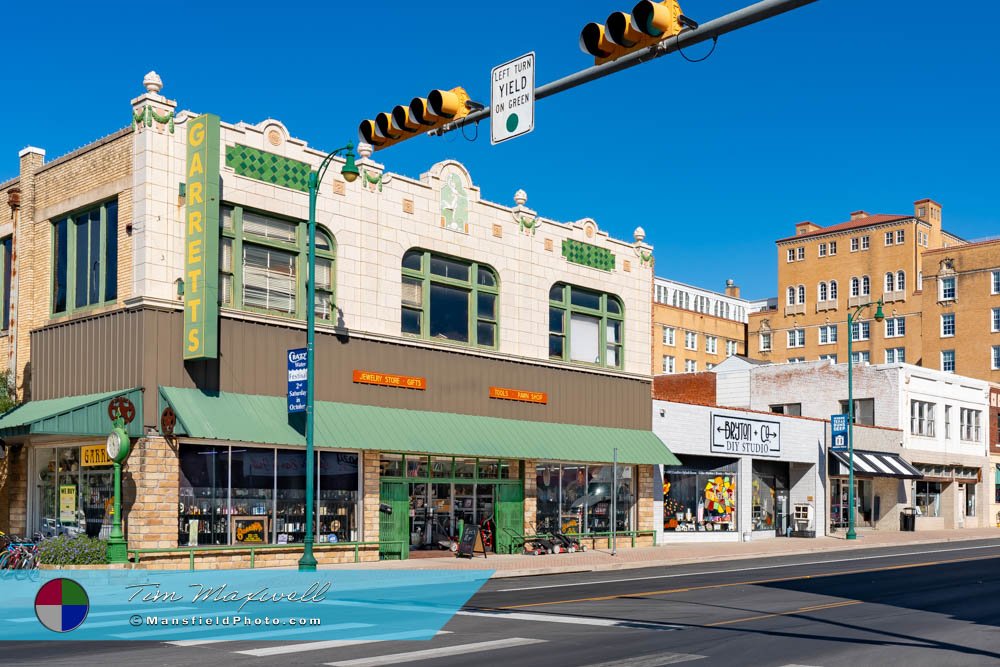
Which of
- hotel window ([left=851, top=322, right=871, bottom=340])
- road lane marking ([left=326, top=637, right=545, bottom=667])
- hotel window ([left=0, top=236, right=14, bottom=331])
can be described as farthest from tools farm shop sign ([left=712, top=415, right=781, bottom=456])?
hotel window ([left=851, top=322, right=871, bottom=340])

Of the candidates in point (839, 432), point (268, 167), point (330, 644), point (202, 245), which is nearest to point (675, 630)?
point (330, 644)

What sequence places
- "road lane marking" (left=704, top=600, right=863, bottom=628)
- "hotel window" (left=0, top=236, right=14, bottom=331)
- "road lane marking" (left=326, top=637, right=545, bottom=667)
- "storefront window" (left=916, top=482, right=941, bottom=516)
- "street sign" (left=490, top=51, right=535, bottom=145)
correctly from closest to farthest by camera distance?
"street sign" (left=490, top=51, right=535, bottom=145)
"road lane marking" (left=326, top=637, right=545, bottom=667)
"road lane marking" (left=704, top=600, right=863, bottom=628)
"hotel window" (left=0, top=236, right=14, bottom=331)
"storefront window" (left=916, top=482, right=941, bottom=516)

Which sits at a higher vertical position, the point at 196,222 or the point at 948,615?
the point at 196,222

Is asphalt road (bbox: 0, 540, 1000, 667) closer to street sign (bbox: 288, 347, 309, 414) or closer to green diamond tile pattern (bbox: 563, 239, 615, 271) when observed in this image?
street sign (bbox: 288, 347, 309, 414)

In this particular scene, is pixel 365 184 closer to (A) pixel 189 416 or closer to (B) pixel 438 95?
(A) pixel 189 416

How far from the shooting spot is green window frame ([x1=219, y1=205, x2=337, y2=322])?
2756cm

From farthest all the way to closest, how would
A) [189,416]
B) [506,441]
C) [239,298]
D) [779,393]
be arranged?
[779,393] → [506,441] → [239,298] → [189,416]

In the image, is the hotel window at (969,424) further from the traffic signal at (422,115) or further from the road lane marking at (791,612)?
the traffic signal at (422,115)

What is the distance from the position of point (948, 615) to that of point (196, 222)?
18042 mm

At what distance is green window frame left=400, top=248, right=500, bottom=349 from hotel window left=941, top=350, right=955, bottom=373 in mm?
59684

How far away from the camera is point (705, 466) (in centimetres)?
4350

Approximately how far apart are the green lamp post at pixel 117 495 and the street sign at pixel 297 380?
401cm

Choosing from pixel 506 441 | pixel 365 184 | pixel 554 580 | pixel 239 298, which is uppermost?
pixel 365 184

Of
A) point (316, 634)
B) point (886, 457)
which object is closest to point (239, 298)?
point (316, 634)
